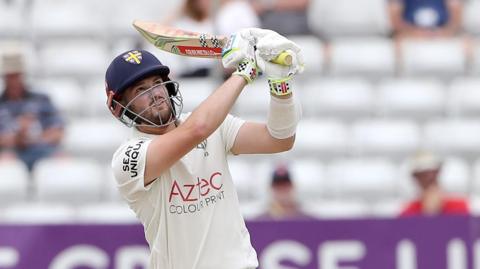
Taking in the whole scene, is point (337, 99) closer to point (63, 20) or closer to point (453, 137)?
point (453, 137)

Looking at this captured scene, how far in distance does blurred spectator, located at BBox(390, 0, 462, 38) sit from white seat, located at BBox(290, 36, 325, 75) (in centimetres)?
58

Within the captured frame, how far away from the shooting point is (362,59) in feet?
27.1

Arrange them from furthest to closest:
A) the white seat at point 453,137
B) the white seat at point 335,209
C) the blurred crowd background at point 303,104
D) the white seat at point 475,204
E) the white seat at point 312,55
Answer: the white seat at point 312,55 → the white seat at point 453,137 → the blurred crowd background at point 303,104 → the white seat at point 335,209 → the white seat at point 475,204

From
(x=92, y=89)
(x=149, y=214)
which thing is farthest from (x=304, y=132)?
(x=149, y=214)

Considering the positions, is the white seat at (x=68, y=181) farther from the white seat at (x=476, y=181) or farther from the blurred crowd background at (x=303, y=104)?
the white seat at (x=476, y=181)

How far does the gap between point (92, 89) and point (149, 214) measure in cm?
392

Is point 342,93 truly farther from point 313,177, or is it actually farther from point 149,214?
point 149,214

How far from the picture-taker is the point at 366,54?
8.25 m

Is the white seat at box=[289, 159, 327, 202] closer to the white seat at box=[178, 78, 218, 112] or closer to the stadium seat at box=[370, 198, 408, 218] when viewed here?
the stadium seat at box=[370, 198, 408, 218]

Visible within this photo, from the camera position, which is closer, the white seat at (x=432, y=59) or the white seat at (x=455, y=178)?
the white seat at (x=455, y=178)

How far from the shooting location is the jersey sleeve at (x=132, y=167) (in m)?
4.14

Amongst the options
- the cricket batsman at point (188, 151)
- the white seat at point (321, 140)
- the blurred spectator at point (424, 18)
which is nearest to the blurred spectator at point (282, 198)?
the white seat at point (321, 140)

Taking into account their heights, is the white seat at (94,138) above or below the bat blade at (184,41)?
below

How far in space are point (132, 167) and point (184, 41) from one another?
516mm
